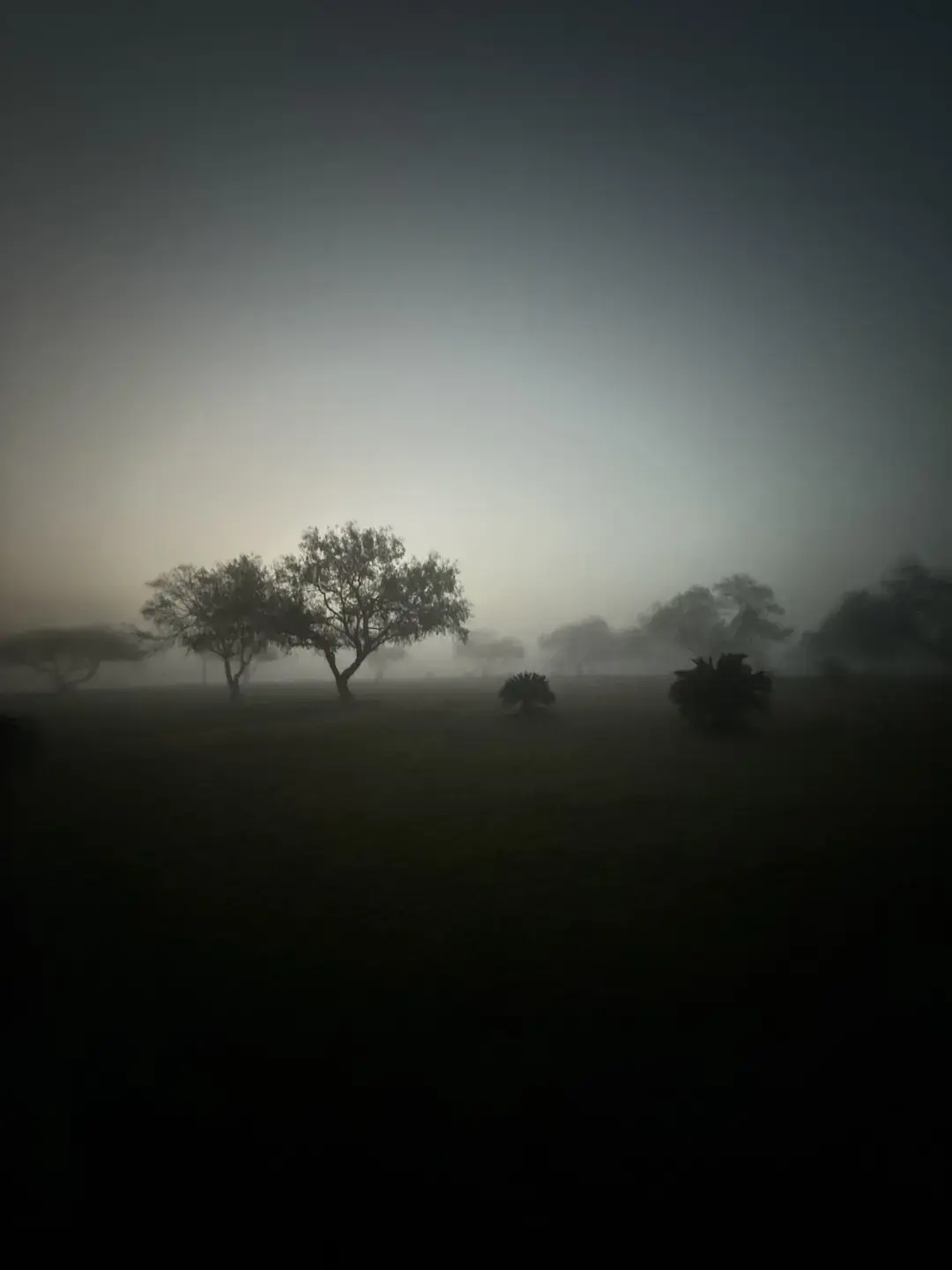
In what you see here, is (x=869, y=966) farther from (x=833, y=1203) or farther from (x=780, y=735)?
(x=780, y=735)

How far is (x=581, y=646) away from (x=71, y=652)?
69662 mm

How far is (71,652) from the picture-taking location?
48906 millimetres

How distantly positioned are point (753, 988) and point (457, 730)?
17547 millimetres

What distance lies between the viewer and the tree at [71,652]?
46219mm

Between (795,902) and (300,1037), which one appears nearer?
(300,1037)

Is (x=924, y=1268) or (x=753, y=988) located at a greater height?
(x=753, y=988)

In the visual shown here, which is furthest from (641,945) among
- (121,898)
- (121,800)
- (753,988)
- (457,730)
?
(457,730)

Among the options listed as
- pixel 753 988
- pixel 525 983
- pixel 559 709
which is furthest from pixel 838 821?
pixel 559 709

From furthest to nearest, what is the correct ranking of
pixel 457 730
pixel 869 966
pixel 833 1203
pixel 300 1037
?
pixel 457 730
pixel 869 966
pixel 300 1037
pixel 833 1203

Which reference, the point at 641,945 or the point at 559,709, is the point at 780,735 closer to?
the point at 559,709

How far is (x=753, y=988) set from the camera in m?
4.62

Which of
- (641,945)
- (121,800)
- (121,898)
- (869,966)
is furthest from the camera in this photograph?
(121,800)

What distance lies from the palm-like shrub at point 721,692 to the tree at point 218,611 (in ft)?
98.6

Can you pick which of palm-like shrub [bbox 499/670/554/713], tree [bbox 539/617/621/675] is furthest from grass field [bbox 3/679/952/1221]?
tree [bbox 539/617/621/675]
